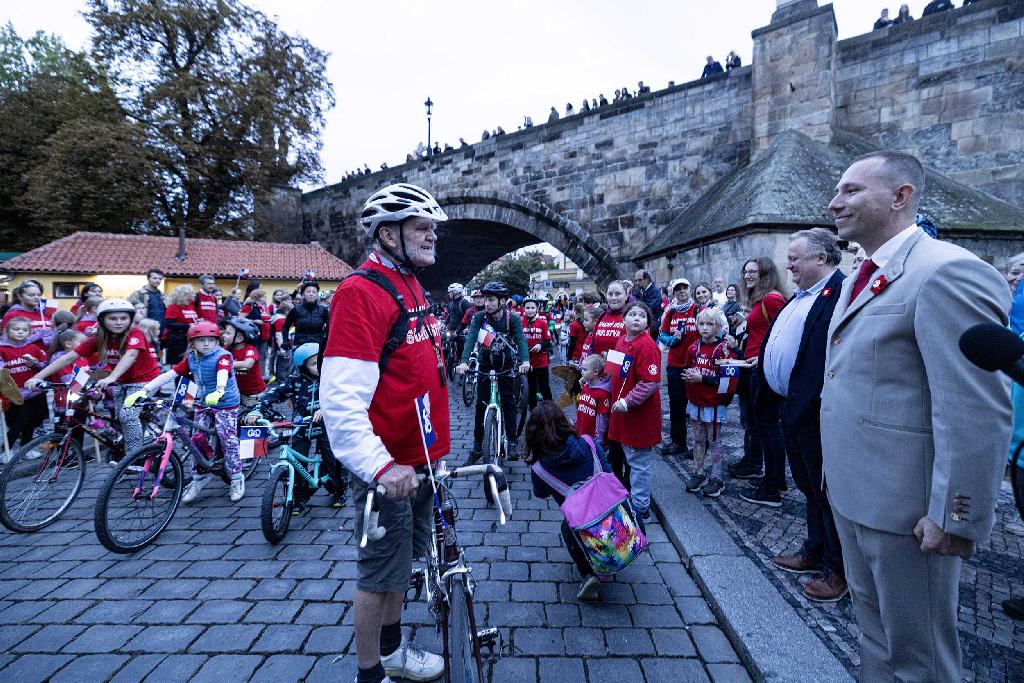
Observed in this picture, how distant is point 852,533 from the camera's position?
1.72 m

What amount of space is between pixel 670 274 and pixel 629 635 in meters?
8.65

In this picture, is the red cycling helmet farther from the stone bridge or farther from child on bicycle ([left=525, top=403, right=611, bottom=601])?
the stone bridge

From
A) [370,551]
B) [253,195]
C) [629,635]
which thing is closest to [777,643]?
[629,635]

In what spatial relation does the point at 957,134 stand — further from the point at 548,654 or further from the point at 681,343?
the point at 548,654

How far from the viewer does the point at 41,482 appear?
4.07 meters

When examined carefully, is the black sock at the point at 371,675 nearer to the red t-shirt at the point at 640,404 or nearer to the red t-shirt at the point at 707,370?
the red t-shirt at the point at 640,404

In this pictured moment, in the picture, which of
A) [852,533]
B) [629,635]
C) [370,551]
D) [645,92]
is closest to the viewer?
[852,533]

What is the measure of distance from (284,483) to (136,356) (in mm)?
2029

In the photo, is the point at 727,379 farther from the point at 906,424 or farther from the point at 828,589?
the point at 906,424

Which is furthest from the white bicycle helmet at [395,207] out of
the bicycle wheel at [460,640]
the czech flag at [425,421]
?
the bicycle wheel at [460,640]

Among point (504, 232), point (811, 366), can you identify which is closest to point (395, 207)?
point (811, 366)

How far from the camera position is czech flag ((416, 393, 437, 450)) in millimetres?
1978

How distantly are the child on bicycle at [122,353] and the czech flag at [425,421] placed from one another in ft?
12.6

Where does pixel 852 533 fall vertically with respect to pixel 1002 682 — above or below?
above
